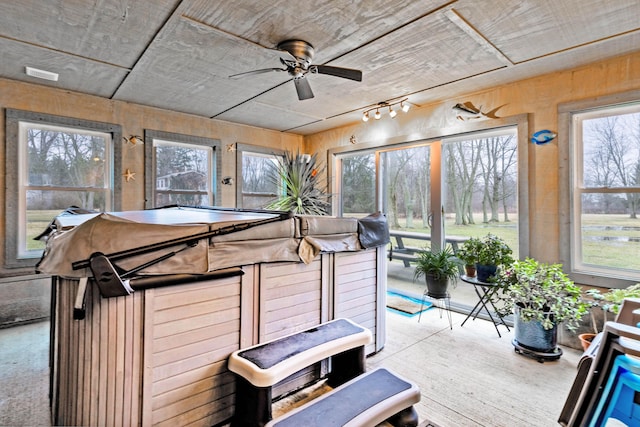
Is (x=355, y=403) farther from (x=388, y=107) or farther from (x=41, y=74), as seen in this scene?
(x=41, y=74)

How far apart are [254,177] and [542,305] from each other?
14.7 feet

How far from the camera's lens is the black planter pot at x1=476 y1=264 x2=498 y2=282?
3.11m

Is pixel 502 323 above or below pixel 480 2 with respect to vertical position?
below

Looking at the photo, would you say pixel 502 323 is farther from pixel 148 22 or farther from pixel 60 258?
A: pixel 148 22

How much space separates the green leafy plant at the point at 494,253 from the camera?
3111 mm

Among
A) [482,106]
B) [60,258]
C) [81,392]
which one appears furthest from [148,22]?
[482,106]

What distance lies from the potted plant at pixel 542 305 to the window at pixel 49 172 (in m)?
4.83

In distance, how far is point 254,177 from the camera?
5.55 metres

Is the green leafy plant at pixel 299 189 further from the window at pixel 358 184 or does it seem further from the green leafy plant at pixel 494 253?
the green leafy plant at pixel 494 253

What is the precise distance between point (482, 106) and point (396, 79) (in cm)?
115

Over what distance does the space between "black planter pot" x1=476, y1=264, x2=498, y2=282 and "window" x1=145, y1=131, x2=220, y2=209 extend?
3868 mm

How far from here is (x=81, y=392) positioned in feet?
4.82

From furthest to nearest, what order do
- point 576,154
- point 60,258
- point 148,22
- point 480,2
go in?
point 576,154 < point 148,22 < point 480,2 < point 60,258

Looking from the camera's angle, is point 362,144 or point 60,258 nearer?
point 60,258
